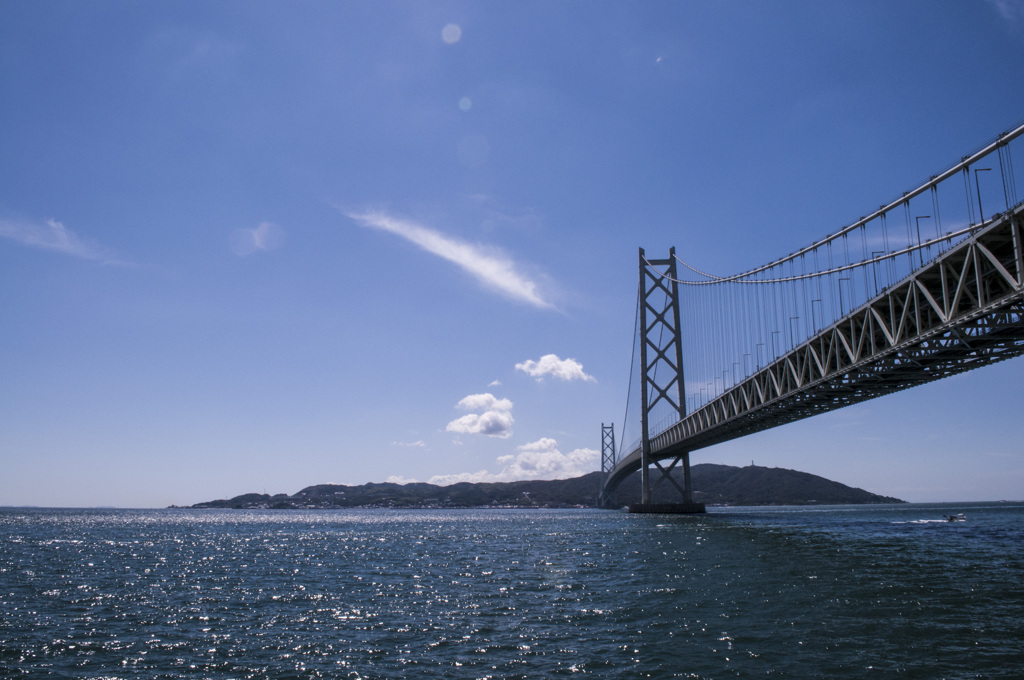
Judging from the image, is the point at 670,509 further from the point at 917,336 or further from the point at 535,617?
the point at 535,617

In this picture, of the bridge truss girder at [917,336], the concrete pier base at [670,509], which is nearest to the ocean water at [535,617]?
the bridge truss girder at [917,336]

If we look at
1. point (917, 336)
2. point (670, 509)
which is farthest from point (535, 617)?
point (670, 509)

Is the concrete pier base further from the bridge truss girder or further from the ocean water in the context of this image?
the ocean water

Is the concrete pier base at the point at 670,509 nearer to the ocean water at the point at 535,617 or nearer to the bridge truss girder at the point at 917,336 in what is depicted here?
the bridge truss girder at the point at 917,336

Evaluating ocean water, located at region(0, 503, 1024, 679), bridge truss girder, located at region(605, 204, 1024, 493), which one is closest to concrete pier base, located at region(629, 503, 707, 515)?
bridge truss girder, located at region(605, 204, 1024, 493)

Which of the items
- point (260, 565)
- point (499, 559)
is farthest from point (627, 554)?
point (260, 565)
